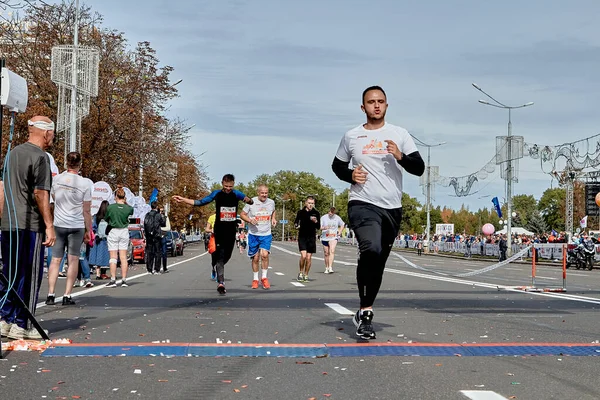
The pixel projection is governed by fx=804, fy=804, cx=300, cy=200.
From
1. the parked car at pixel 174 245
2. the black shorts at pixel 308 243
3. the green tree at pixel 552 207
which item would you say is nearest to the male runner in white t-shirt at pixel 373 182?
the black shorts at pixel 308 243

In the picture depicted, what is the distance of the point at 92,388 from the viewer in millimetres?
4617

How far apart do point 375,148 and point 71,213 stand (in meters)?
4.95

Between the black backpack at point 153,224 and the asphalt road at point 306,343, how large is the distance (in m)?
8.85

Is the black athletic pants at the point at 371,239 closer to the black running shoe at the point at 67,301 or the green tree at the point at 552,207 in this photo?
the black running shoe at the point at 67,301

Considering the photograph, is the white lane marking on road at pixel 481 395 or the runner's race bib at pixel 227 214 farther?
the runner's race bib at pixel 227 214

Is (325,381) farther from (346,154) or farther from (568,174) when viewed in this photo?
(568,174)

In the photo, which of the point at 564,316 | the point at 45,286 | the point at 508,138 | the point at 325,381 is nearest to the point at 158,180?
the point at 508,138

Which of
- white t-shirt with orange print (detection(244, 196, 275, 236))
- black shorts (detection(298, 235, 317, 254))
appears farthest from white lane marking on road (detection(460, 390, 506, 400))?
→ black shorts (detection(298, 235, 317, 254))

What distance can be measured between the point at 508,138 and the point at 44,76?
25178 mm

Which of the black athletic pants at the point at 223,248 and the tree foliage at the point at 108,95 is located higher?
the tree foliage at the point at 108,95

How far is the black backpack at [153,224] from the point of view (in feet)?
68.5

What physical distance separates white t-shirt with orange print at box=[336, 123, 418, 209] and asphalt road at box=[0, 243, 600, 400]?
1.21 metres

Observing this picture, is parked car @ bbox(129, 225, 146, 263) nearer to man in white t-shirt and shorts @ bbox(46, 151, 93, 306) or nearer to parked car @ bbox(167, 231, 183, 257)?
parked car @ bbox(167, 231, 183, 257)

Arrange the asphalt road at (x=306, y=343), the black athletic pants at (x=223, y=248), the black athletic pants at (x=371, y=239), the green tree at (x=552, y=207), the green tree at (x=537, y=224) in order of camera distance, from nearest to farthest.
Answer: the asphalt road at (x=306, y=343) < the black athletic pants at (x=371, y=239) < the black athletic pants at (x=223, y=248) < the green tree at (x=537, y=224) < the green tree at (x=552, y=207)
